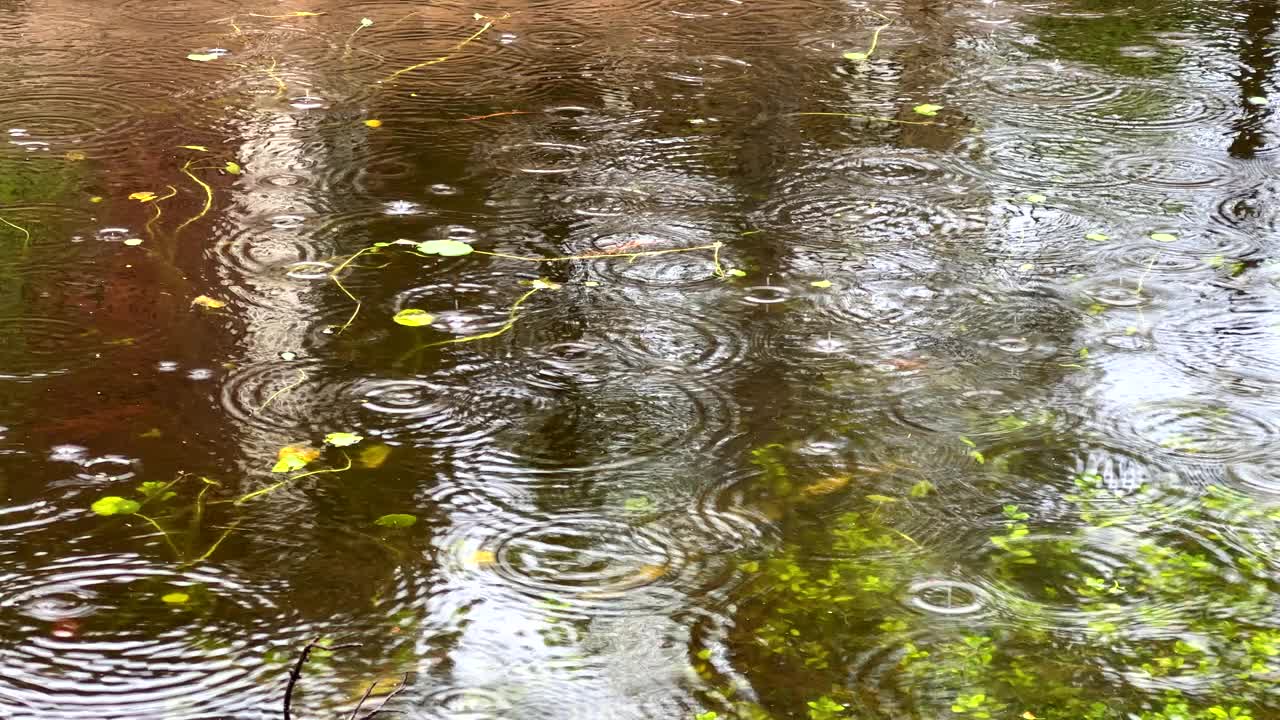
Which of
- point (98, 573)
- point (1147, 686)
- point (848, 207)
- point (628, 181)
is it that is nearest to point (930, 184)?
point (848, 207)

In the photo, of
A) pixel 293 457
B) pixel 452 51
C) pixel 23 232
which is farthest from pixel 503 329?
pixel 452 51

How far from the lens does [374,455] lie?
9.30 feet

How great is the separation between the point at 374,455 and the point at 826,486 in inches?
40.9

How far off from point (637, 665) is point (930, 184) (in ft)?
8.60

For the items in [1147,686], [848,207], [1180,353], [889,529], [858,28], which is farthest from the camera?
[858,28]

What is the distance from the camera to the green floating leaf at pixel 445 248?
381cm

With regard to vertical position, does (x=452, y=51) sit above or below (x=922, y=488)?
above

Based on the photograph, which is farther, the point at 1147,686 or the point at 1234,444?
the point at 1234,444

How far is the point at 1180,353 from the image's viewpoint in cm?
324

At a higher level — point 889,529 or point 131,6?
point 131,6

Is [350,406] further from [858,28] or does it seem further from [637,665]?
[858,28]

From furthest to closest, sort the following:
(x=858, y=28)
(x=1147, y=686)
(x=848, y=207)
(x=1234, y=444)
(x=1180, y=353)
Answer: (x=858, y=28), (x=848, y=207), (x=1180, y=353), (x=1234, y=444), (x=1147, y=686)

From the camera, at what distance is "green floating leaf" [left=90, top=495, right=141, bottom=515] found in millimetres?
2621

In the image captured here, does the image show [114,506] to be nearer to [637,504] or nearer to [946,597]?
[637,504]
